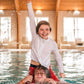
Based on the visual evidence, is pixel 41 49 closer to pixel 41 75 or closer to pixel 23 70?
pixel 41 75

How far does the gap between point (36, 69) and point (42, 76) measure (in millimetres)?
46

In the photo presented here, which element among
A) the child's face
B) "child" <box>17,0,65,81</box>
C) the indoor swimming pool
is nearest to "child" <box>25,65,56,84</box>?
"child" <box>17,0,65,81</box>

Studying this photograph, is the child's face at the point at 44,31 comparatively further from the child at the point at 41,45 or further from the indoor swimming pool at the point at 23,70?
the indoor swimming pool at the point at 23,70

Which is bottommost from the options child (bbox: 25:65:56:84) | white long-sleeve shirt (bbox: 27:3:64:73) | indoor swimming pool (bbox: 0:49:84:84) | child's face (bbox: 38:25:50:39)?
indoor swimming pool (bbox: 0:49:84:84)

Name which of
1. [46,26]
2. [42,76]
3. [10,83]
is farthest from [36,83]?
[10,83]

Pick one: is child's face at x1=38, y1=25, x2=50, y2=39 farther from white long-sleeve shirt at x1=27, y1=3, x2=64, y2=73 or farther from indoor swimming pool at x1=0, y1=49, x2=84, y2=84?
indoor swimming pool at x1=0, y1=49, x2=84, y2=84

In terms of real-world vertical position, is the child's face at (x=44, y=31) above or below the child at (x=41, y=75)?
above

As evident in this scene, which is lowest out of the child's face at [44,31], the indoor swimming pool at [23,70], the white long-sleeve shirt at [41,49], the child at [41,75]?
the indoor swimming pool at [23,70]

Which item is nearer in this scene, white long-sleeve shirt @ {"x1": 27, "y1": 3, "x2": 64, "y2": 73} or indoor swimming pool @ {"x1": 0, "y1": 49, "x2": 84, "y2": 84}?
white long-sleeve shirt @ {"x1": 27, "y1": 3, "x2": 64, "y2": 73}

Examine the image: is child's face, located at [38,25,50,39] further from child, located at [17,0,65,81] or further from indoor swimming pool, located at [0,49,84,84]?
indoor swimming pool, located at [0,49,84,84]

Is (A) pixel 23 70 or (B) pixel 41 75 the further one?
(A) pixel 23 70

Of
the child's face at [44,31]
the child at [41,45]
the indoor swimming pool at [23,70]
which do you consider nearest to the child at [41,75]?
the child at [41,45]

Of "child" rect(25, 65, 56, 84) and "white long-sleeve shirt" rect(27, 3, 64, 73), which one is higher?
"white long-sleeve shirt" rect(27, 3, 64, 73)

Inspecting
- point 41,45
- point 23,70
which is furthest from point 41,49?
point 23,70
